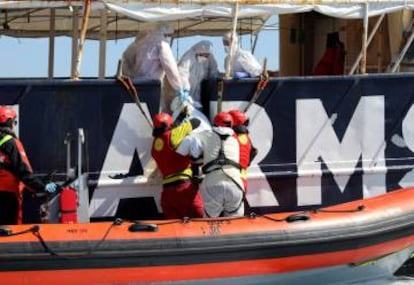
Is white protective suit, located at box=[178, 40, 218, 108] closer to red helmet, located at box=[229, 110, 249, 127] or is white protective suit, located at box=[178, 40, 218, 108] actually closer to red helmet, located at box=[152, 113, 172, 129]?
red helmet, located at box=[229, 110, 249, 127]

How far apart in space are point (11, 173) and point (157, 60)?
55.9 inches

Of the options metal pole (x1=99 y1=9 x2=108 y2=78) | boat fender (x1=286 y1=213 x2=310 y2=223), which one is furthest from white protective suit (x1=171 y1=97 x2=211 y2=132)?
boat fender (x1=286 y1=213 x2=310 y2=223)

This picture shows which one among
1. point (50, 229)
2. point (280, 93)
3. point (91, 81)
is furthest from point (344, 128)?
point (50, 229)

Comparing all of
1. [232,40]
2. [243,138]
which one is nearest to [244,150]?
[243,138]

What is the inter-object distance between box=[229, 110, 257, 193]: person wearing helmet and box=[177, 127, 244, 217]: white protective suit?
0.21 feet

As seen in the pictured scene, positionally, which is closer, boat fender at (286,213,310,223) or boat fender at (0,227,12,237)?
boat fender at (0,227,12,237)

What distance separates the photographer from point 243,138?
19.9ft

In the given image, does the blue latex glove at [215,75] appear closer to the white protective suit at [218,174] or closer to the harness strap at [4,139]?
the white protective suit at [218,174]

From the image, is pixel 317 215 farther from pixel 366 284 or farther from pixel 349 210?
pixel 366 284

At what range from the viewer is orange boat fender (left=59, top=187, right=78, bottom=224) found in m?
5.63

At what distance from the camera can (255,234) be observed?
5664 mm

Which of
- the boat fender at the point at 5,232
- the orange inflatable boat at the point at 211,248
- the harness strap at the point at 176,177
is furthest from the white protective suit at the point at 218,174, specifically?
the boat fender at the point at 5,232

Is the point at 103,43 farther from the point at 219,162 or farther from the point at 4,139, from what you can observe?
the point at 219,162

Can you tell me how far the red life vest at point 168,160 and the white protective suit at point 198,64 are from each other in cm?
57
